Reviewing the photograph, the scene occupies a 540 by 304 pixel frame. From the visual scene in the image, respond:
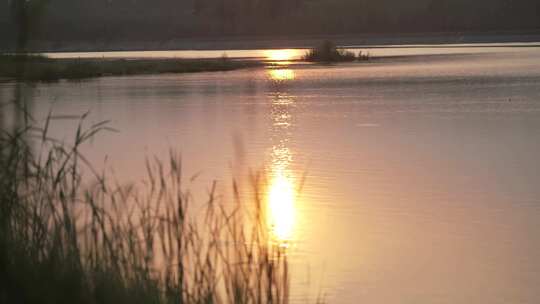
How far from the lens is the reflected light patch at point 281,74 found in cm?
2884

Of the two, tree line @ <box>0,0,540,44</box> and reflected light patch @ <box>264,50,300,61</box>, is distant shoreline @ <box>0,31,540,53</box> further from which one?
reflected light patch @ <box>264,50,300,61</box>

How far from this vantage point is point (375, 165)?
35.1 feet

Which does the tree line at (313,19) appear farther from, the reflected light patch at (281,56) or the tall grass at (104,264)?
the tall grass at (104,264)

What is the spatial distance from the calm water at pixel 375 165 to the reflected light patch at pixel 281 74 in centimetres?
499

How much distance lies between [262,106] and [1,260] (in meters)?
14.5

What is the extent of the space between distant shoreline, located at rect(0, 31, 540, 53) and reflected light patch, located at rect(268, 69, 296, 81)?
29060 millimetres

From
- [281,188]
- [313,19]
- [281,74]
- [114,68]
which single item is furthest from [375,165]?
[313,19]

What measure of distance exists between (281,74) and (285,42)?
1416 inches

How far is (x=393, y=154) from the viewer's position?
11.5 metres

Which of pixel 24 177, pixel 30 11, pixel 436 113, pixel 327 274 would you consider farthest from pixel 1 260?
pixel 436 113

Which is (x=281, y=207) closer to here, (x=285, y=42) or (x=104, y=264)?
(x=104, y=264)

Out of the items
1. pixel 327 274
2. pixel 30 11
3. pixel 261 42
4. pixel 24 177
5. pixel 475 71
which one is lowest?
pixel 327 274

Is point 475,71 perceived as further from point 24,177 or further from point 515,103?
point 24,177

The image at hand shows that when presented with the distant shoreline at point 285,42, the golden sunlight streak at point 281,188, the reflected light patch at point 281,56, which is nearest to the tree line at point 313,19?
the distant shoreline at point 285,42
